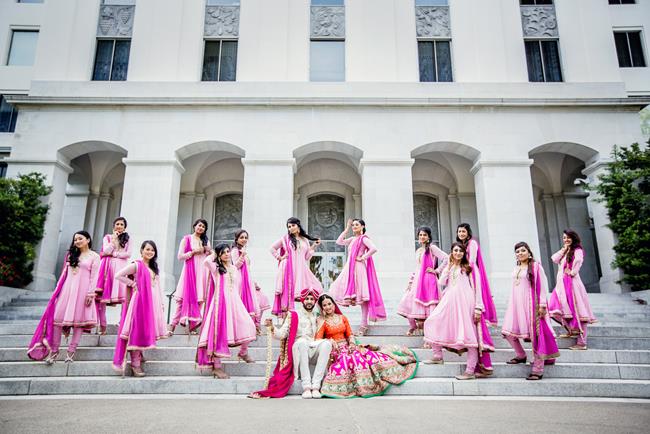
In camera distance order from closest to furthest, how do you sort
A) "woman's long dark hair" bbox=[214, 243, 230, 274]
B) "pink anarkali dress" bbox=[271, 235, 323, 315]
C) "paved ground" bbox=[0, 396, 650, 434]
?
"paved ground" bbox=[0, 396, 650, 434]
"woman's long dark hair" bbox=[214, 243, 230, 274]
"pink anarkali dress" bbox=[271, 235, 323, 315]

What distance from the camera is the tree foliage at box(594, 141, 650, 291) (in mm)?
11516

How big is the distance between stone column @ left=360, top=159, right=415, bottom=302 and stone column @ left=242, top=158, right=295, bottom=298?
2.60m

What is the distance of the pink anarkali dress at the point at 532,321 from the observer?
6047mm

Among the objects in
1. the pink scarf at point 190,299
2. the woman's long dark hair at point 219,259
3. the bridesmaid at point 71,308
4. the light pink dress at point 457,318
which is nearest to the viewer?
the light pink dress at point 457,318

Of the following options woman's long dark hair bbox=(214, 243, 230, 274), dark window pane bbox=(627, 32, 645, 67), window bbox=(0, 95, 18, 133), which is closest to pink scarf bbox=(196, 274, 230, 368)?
woman's long dark hair bbox=(214, 243, 230, 274)

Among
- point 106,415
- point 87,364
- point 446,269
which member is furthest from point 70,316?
point 446,269

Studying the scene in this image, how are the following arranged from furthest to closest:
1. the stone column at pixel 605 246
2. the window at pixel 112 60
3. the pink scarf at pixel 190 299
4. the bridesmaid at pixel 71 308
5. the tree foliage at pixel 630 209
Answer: the window at pixel 112 60 < the stone column at pixel 605 246 < the tree foliage at pixel 630 209 < the pink scarf at pixel 190 299 < the bridesmaid at pixel 71 308

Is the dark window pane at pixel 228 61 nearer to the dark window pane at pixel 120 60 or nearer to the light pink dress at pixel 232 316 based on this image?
the dark window pane at pixel 120 60

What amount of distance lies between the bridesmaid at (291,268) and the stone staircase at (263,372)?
0.86 m

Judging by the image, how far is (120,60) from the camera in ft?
49.2

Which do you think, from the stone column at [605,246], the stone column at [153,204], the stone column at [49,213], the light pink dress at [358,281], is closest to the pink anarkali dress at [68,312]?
the light pink dress at [358,281]

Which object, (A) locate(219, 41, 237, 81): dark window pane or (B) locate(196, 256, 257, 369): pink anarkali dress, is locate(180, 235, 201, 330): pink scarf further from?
(A) locate(219, 41, 237, 81): dark window pane

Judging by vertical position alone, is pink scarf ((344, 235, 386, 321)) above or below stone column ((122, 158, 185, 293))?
below

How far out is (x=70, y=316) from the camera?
6.46 meters
